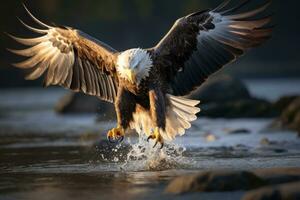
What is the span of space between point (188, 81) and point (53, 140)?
3495 millimetres

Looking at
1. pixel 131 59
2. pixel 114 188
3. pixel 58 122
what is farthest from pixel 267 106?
pixel 114 188

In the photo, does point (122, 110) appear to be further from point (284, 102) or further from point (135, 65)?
point (284, 102)

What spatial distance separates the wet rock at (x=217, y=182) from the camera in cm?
736

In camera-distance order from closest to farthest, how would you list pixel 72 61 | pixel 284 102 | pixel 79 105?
pixel 72 61 → pixel 284 102 → pixel 79 105

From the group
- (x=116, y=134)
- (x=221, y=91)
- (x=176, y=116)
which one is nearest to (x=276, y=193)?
(x=176, y=116)

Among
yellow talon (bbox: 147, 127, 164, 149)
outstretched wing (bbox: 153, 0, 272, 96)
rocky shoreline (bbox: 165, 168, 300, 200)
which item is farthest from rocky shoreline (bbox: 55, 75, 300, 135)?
rocky shoreline (bbox: 165, 168, 300, 200)

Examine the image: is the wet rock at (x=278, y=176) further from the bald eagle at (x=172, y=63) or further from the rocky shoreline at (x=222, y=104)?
the rocky shoreline at (x=222, y=104)

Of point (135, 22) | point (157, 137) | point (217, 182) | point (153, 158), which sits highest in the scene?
point (135, 22)

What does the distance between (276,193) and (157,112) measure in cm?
316

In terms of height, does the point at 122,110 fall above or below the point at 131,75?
below

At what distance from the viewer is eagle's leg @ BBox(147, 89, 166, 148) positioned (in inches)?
379

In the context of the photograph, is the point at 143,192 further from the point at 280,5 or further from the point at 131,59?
the point at 280,5

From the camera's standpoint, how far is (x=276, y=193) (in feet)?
21.9

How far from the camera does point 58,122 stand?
54.7 ft
